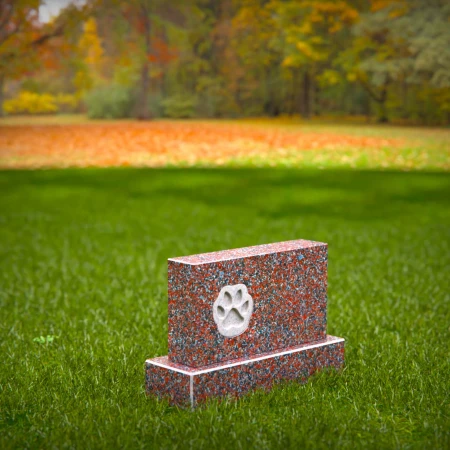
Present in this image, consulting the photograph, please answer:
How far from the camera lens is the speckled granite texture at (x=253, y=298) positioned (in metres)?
4.58

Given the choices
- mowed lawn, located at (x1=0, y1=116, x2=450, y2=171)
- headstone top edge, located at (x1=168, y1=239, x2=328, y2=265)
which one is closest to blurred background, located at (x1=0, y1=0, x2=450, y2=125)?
mowed lawn, located at (x1=0, y1=116, x2=450, y2=171)

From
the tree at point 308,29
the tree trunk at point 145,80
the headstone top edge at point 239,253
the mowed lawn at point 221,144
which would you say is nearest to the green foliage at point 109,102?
the tree trunk at point 145,80

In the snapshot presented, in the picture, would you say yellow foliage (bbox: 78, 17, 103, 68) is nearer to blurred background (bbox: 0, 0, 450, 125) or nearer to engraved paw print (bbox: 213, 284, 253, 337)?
blurred background (bbox: 0, 0, 450, 125)

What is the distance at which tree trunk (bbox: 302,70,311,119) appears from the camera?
23438mm

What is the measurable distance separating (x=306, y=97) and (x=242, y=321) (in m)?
19.6

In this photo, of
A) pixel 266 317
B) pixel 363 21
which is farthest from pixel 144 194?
pixel 266 317

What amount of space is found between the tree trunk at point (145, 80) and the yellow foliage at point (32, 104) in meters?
2.43

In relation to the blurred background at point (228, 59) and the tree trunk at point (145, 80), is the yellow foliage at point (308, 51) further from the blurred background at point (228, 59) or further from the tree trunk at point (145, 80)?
the tree trunk at point (145, 80)

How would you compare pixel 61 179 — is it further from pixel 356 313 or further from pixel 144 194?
pixel 356 313

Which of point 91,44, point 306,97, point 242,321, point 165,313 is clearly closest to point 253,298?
point 242,321

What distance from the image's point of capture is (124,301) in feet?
25.2

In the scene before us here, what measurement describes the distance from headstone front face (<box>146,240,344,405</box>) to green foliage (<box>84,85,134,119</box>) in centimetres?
2052

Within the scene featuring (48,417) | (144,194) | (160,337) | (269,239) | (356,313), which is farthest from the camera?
(144,194)

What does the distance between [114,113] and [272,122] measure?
4.79 m
